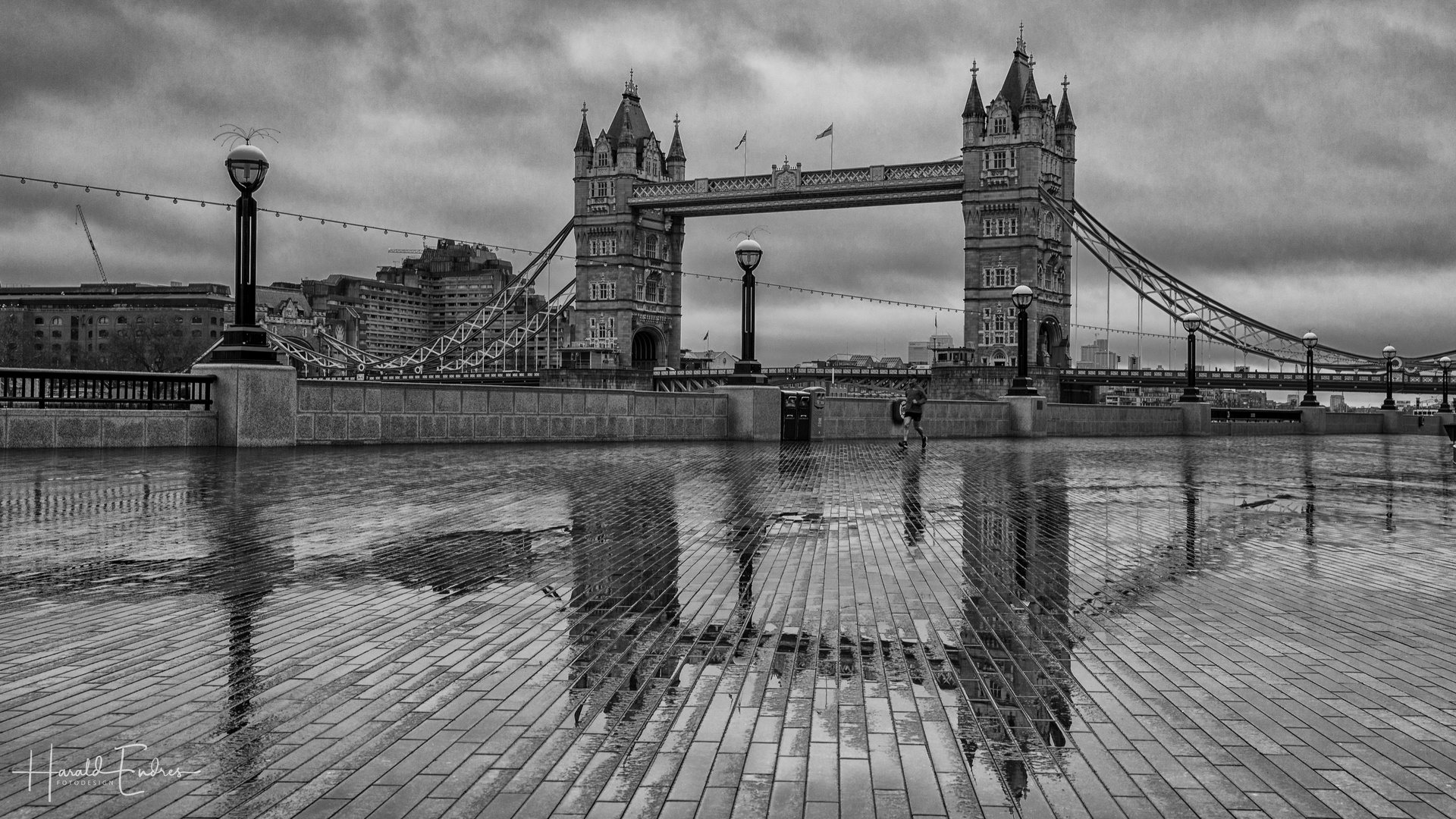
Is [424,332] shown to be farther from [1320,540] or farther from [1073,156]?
[1320,540]

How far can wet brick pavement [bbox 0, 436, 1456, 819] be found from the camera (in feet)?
9.95

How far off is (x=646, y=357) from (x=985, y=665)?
121 m

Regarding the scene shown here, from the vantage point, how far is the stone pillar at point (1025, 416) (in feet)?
102

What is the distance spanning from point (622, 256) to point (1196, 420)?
87.7 m

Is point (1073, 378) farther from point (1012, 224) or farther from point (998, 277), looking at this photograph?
point (1012, 224)

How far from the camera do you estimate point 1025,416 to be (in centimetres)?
3125

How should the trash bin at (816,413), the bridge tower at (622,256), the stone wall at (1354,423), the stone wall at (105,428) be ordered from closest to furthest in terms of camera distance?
the stone wall at (105,428), the trash bin at (816,413), the stone wall at (1354,423), the bridge tower at (622,256)

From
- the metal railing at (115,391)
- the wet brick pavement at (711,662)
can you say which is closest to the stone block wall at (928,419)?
the metal railing at (115,391)

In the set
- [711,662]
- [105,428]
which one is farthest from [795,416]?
[711,662]

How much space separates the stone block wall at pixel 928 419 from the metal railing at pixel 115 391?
13505 mm

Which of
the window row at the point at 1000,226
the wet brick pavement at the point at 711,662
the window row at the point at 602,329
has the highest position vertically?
the window row at the point at 1000,226

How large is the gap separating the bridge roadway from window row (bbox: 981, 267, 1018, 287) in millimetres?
9446

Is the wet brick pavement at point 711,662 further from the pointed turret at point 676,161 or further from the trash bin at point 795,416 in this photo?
the pointed turret at point 676,161

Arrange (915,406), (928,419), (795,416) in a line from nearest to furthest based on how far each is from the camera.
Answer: (915,406), (795,416), (928,419)
